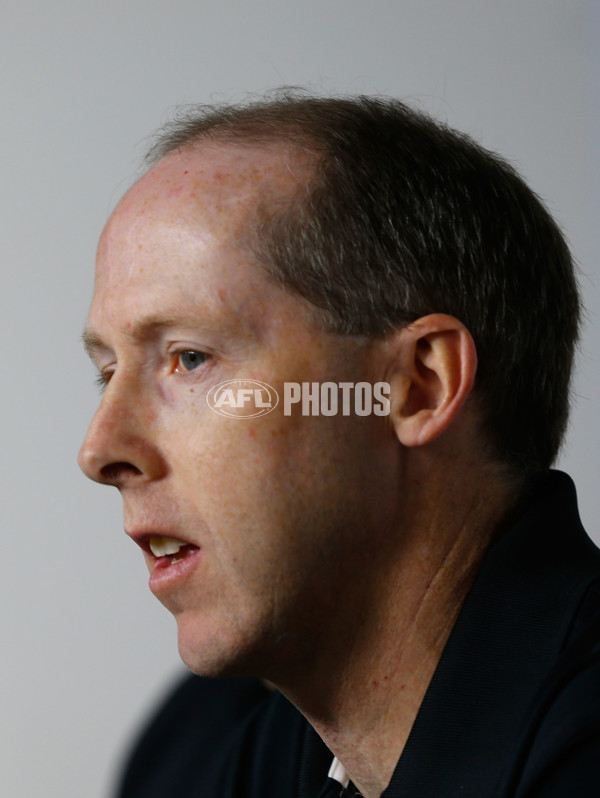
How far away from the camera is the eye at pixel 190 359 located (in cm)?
105

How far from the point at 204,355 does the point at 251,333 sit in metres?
0.05

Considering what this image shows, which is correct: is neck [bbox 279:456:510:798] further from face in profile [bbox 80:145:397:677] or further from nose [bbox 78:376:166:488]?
nose [bbox 78:376:166:488]

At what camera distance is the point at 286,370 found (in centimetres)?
104

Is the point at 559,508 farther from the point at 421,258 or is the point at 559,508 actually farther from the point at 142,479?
the point at 142,479

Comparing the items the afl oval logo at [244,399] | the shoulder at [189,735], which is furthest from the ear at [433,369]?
the shoulder at [189,735]

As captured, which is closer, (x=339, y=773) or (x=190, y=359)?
(x=190, y=359)

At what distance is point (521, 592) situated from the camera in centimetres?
104

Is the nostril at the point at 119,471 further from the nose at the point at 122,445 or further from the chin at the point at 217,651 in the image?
the chin at the point at 217,651

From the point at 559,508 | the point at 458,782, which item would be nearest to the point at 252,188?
the point at 559,508

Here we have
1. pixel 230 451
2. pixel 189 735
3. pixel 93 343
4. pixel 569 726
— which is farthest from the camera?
pixel 189 735

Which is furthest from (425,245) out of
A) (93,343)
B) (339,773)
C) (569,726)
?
(339,773)

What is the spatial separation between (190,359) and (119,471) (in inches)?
5.2

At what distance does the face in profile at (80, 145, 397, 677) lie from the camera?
1.03 metres

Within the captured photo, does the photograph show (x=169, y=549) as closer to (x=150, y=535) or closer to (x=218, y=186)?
(x=150, y=535)
